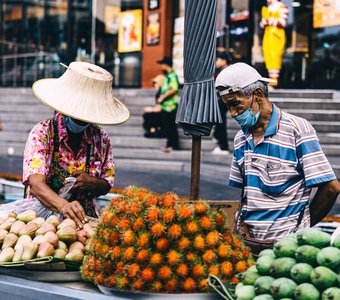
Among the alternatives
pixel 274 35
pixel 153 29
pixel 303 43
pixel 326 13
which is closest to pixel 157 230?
pixel 274 35

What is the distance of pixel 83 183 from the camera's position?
479cm

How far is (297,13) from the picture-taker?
61.2ft

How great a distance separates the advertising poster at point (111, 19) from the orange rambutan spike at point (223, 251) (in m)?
21.0

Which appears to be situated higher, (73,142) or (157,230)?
(73,142)

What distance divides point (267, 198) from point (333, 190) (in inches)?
13.7

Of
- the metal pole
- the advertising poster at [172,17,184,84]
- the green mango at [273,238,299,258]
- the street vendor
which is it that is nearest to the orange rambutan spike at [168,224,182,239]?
the green mango at [273,238,299,258]

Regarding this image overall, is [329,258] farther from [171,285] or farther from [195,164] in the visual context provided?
[195,164]

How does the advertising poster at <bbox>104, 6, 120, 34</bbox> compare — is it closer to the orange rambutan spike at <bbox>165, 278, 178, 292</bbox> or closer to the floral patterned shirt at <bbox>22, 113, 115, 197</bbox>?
the floral patterned shirt at <bbox>22, 113, 115, 197</bbox>

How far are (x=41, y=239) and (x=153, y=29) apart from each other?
18.3 meters

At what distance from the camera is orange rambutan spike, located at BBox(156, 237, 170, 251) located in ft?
11.1

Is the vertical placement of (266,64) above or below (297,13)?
below

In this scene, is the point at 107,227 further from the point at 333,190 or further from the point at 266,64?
the point at 266,64

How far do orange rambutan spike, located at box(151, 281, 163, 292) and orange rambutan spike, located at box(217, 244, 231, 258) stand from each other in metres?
0.31

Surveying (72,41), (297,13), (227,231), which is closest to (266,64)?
(297,13)
